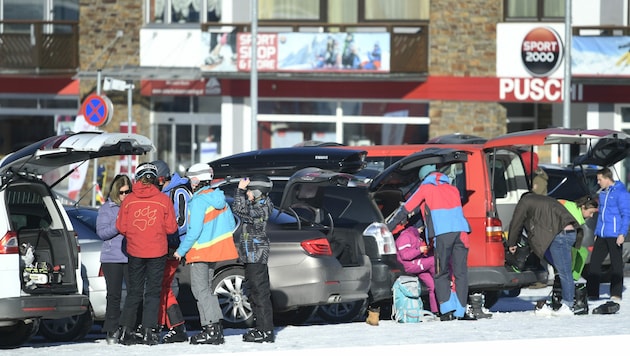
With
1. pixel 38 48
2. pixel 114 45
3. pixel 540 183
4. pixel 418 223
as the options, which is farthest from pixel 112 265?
pixel 38 48

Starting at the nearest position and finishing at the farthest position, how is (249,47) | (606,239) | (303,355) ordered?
(303,355) → (606,239) → (249,47)

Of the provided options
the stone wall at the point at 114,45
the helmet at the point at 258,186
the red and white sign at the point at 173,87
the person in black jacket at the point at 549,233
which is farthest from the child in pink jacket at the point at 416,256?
the stone wall at the point at 114,45

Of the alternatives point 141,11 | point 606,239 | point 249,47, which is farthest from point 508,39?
point 606,239

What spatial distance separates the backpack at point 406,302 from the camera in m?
15.5

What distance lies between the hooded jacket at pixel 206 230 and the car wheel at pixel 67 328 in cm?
154

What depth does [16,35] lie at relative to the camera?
39406mm

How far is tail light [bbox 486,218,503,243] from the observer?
16109 mm

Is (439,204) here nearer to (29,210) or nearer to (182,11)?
(29,210)

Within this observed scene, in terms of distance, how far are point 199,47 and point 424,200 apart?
77.1 ft

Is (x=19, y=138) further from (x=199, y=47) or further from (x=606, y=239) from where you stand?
(x=606, y=239)

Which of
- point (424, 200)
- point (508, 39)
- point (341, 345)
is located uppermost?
point (508, 39)

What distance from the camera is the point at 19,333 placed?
13.9 m

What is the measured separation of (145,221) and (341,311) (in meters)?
3.95

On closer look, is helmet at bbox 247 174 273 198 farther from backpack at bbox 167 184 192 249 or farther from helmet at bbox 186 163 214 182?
backpack at bbox 167 184 192 249
